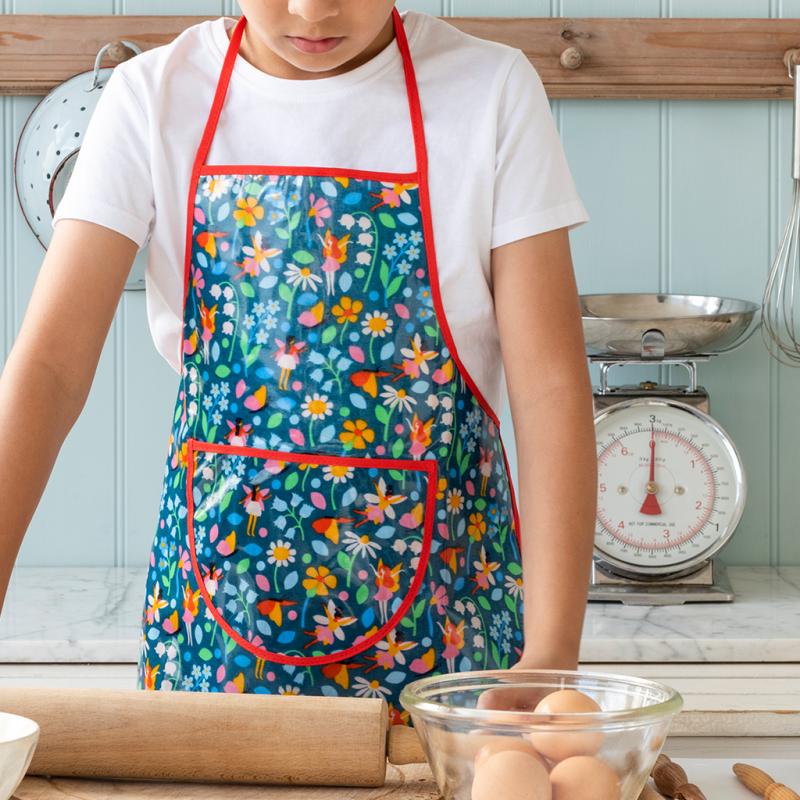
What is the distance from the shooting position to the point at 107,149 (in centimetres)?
88

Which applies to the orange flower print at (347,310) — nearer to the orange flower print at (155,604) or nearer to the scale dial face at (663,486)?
the orange flower print at (155,604)

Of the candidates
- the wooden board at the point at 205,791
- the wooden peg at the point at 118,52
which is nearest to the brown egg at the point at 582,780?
the wooden board at the point at 205,791

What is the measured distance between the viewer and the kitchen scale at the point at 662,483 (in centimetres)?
145

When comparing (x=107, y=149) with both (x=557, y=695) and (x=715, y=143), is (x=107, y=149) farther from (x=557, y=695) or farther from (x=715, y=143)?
(x=715, y=143)

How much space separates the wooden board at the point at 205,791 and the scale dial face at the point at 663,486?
878mm

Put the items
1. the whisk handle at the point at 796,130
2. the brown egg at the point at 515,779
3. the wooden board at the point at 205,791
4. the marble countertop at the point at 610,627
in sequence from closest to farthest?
1. the brown egg at the point at 515,779
2. the wooden board at the point at 205,791
3. the marble countertop at the point at 610,627
4. the whisk handle at the point at 796,130

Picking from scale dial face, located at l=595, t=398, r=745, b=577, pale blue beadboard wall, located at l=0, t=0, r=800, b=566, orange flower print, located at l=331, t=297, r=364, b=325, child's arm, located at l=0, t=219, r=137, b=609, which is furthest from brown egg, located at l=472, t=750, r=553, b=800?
pale blue beadboard wall, located at l=0, t=0, r=800, b=566

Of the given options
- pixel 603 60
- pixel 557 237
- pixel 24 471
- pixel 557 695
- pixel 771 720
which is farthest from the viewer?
pixel 603 60

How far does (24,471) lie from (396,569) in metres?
0.29

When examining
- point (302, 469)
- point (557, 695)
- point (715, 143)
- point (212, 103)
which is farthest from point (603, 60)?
point (557, 695)

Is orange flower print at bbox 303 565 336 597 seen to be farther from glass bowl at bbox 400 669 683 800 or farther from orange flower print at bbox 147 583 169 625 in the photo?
glass bowl at bbox 400 669 683 800

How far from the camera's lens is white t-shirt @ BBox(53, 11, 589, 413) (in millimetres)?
863

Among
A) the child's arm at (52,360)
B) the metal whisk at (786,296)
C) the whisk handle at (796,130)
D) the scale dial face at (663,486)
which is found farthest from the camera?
the metal whisk at (786,296)

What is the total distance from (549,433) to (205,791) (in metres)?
0.33
